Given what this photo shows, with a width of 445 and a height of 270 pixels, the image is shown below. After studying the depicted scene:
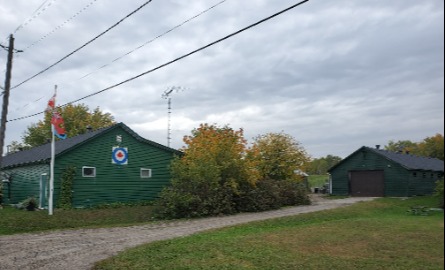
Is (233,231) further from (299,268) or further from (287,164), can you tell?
(287,164)

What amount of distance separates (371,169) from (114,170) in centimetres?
2101

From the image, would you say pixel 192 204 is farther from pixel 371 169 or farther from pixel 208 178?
pixel 371 169

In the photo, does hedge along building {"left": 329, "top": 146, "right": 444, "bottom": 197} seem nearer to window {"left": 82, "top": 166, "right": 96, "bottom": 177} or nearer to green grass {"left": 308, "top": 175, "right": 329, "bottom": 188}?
green grass {"left": 308, "top": 175, "right": 329, "bottom": 188}

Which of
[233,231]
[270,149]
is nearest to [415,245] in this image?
[233,231]

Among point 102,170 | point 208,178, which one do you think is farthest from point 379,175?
point 102,170

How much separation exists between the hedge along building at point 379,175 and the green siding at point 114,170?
16.5 meters

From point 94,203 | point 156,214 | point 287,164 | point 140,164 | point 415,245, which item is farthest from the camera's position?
point 287,164

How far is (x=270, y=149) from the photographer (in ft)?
96.9

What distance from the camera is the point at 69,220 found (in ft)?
54.0

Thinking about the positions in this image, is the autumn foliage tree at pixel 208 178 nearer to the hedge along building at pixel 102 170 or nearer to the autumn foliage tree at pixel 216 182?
the autumn foliage tree at pixel 216 182

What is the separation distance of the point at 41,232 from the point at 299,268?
10341mm

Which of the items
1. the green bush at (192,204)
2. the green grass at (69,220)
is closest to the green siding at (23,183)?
the green grass at (69,220)

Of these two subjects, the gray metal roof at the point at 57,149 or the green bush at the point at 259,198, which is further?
the gray metal roof at the point at 57,149

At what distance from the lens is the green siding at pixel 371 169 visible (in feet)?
Result: 101
